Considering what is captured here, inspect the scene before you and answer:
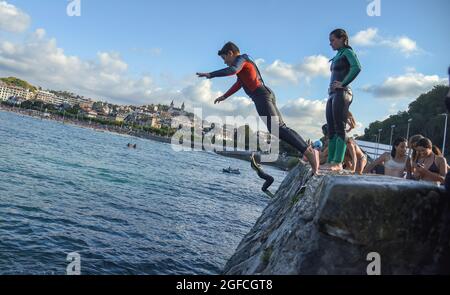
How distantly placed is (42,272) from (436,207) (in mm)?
9579

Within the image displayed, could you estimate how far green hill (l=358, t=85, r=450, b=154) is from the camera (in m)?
71.6

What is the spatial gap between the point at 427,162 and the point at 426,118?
83.3m

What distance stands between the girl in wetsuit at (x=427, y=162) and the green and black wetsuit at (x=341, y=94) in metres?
1.72

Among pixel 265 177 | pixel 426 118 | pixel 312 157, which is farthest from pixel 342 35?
pixel 426 118

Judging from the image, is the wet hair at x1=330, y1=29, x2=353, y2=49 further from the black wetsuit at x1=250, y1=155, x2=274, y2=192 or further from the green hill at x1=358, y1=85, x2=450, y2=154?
the green hill at x1=358, y1=85, x2=450, y2=154

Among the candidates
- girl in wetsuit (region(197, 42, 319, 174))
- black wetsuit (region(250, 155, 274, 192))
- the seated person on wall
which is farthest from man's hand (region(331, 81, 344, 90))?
→ the seated person on wall

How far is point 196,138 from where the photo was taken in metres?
200

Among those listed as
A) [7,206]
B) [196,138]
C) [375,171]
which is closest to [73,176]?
[7,206]

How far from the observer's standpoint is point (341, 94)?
239 inches

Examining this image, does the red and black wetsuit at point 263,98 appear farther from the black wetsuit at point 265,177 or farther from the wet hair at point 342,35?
the wet hair at point 342,35

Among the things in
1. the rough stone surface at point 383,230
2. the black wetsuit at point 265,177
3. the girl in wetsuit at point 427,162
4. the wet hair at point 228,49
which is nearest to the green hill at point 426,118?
the girl in wetsuit at point 427,162

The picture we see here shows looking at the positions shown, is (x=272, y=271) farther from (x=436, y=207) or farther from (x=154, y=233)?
(x=154, y=233)

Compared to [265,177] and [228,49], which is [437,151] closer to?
[265,177]
